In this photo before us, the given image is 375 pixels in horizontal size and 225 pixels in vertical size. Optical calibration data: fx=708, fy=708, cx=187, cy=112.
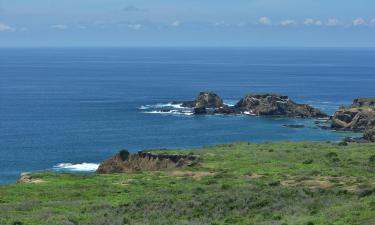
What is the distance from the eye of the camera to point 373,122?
144625 mm

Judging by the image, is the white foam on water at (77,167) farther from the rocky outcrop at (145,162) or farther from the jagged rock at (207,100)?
the jagged rock at (207,100)

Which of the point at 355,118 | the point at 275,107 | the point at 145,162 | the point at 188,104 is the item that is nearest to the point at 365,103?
the point at 355,118

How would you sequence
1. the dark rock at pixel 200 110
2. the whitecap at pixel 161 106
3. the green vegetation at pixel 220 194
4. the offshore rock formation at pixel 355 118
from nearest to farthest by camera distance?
the green vegetation at pixel 220 194 < the offshore rock formation at pixel 355 118 < the dark rock at pixel 200 110 < the whitecap at pixel 161 106

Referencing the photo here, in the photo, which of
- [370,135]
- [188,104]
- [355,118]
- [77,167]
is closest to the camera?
[77,167]

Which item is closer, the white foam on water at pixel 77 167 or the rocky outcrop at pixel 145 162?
the rocky outcrop at pixel 145 162

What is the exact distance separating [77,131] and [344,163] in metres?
85.2

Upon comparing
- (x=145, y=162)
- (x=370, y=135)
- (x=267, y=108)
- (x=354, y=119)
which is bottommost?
(x=267, y=108)

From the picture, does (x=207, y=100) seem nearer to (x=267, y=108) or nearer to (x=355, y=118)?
(x=267, y=108)

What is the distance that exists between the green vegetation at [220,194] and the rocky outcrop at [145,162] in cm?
266

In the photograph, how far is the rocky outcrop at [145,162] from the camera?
78.3m

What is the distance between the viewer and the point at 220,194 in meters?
49.0

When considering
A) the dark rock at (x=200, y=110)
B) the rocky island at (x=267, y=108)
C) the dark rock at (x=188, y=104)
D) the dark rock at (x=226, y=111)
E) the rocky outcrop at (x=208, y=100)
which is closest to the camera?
the rocky island at (x=267, y=108)

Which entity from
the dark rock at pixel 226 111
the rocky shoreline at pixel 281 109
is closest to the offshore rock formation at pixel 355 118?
the rocky shoreline at pixel 281 109

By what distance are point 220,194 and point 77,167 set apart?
2336 inches
